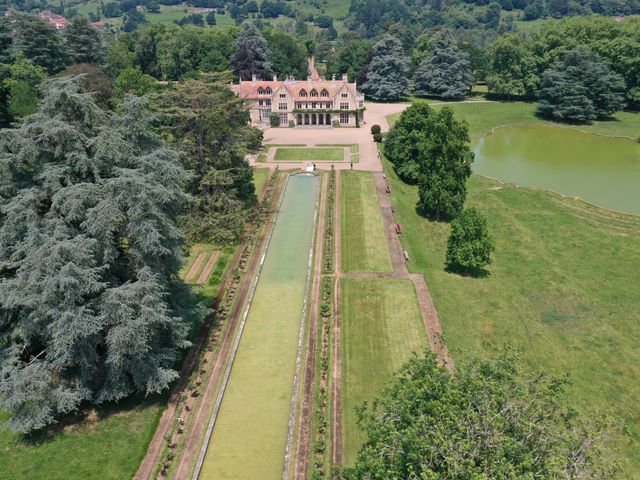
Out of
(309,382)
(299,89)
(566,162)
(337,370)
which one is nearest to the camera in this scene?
(309,382)

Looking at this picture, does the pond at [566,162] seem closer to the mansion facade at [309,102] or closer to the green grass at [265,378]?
the mansion facade at [309,102]

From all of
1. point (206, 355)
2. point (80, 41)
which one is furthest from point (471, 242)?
point (80, 41)

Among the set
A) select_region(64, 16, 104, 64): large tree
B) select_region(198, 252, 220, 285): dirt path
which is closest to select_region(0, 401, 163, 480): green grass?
select_region(198, 252, 220, 285): dirt path

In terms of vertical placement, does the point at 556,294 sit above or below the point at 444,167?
below

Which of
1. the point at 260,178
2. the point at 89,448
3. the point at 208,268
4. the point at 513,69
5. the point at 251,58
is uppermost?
the point at 251,58

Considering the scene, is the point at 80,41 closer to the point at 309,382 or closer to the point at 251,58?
the point at 251,58

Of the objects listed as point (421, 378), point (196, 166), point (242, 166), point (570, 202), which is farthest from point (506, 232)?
point (421, 378)
